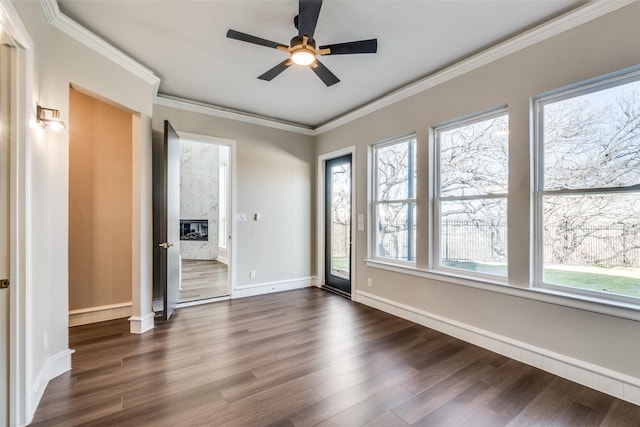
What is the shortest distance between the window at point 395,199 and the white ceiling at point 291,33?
0.87m

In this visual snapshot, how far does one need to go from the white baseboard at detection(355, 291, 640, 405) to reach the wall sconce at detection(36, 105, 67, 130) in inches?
151

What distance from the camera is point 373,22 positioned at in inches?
92.6

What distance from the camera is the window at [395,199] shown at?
11.9 ft

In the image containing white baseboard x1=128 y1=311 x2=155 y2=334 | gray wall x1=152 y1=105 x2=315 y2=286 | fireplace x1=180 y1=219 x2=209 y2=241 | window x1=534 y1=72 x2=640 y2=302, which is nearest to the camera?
window x1=534 y1=72 x2=640 y2=302

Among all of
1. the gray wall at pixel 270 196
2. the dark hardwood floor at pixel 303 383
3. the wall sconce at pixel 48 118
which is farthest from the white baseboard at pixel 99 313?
the wall sconce at pixel 48 118

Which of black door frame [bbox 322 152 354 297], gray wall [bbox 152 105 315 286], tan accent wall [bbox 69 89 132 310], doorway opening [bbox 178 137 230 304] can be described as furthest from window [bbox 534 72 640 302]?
doorway opening [bbox 178 137 230 304]

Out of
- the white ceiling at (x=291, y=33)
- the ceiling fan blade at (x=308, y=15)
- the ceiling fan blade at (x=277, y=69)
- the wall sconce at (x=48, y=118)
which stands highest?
the white ceiling at (x=291, y=33)

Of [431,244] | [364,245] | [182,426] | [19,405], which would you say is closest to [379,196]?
[364,245]

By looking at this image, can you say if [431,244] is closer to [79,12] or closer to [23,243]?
[23,243]

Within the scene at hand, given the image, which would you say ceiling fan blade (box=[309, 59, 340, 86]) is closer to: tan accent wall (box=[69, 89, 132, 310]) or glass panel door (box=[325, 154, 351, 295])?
glass panel door (box=[325, 154, 351, 295])

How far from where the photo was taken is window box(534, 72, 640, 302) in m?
2.08

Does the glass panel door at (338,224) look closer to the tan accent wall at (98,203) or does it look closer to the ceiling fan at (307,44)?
the ceiling fan at (307,44)

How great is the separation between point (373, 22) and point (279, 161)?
2.83 m

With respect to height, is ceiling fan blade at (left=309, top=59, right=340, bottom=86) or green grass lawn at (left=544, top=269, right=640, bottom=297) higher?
ceiling fan blade at (left=309, top=59, right=340, bottom=86)
